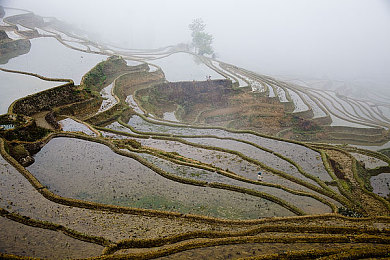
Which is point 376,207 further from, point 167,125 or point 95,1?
point 95,1

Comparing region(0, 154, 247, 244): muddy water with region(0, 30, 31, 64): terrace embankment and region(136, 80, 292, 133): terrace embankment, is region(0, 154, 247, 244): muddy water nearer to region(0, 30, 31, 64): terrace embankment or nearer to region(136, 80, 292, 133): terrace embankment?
region(136, 80, 292, 133): terrace embankment

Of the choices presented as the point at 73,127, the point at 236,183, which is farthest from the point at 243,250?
the point at 73,127

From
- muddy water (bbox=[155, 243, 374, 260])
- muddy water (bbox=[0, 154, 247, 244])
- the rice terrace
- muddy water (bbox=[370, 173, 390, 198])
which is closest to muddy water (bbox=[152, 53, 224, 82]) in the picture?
the rice terrace

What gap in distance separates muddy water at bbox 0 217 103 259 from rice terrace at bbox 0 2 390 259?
0.12 feet

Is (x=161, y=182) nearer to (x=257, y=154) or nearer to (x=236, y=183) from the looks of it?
(x=236, y=183)


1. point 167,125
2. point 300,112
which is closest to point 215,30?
point 300,112

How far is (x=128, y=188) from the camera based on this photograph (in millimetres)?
9320

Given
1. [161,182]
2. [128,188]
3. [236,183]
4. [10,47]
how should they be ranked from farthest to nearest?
[10,47], [236,183], [161,182], [128,188]

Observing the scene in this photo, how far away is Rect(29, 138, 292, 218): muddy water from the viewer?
8.70 m

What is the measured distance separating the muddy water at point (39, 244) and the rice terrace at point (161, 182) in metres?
0.04

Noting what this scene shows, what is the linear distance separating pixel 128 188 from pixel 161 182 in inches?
52.4

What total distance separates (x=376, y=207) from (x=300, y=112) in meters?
14.0

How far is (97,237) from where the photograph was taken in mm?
6812

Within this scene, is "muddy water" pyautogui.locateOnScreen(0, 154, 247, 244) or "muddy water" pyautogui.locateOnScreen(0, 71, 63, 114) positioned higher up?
"muddy water" pyautogui.locateOnScreen(0, 71, 63, 114)
